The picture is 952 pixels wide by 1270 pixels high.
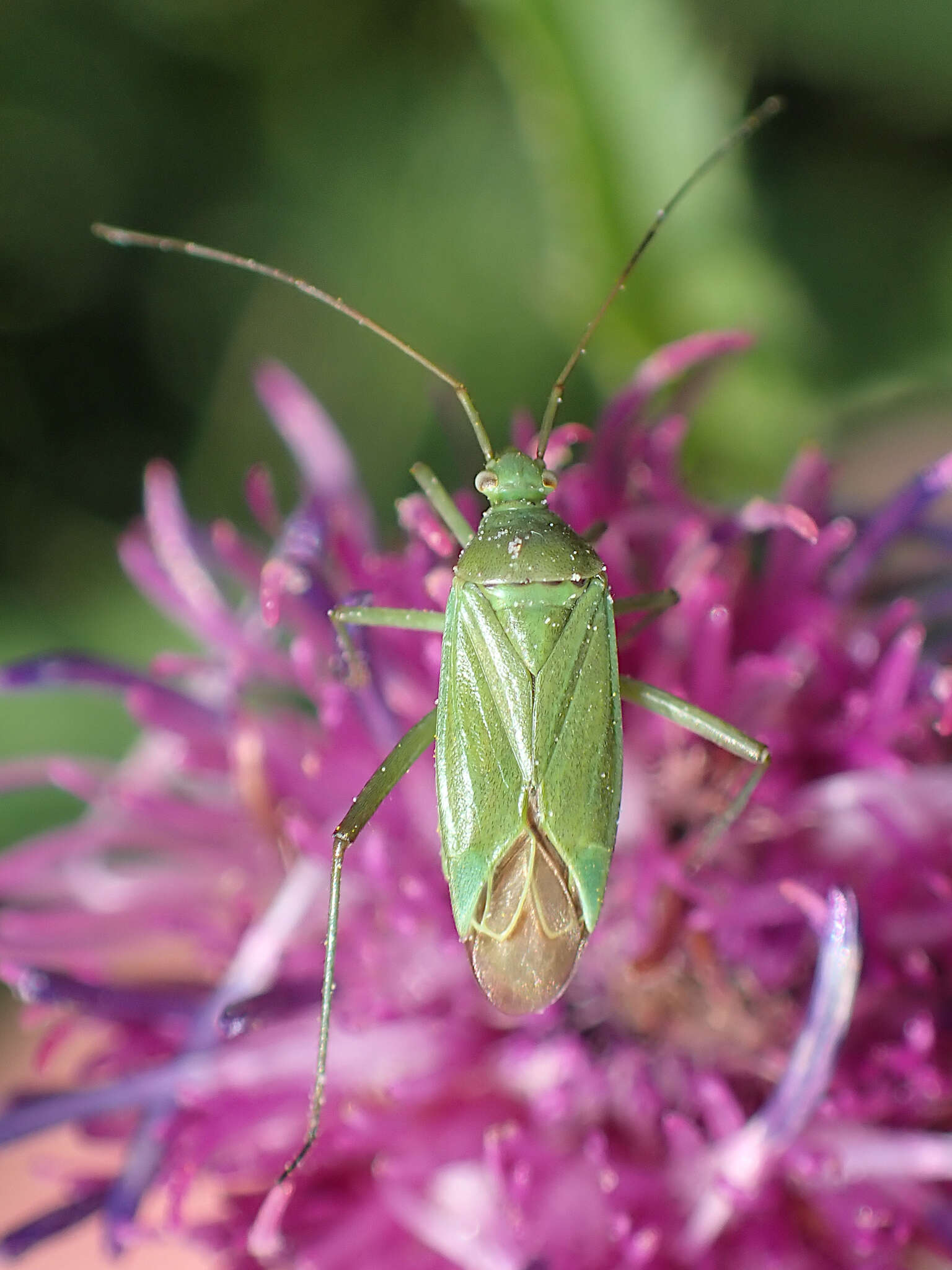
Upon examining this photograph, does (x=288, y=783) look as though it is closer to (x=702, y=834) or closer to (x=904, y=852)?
(x=702, y=834)

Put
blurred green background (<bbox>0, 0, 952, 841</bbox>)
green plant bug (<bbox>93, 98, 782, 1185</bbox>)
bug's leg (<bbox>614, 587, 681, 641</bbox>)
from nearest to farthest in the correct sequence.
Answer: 1. green plant bug (<bbox>93, 98, 782, 1185</bbox>)
2. bug's leg (<bbox>614, 587, 681, 641</bbox>)
3. blurred green background (<bbox>0, 0, 952, 841</bbox>)

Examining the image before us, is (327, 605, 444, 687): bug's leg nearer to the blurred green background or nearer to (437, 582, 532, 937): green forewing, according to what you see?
(437, 582, 532, 937): green forewing

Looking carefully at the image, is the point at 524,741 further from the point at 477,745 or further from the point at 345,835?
the point at 345,835

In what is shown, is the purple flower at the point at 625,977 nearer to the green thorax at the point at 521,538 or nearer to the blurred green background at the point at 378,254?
the green thorax at the point at 521,538

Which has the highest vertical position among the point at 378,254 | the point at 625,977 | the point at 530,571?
the point at 530,571

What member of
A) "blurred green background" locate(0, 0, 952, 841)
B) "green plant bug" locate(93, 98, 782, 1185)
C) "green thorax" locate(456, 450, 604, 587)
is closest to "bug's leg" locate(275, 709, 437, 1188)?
"green plant bug" locate(93, 98, 782, 1185)

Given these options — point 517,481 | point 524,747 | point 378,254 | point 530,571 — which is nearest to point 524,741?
point 524,747

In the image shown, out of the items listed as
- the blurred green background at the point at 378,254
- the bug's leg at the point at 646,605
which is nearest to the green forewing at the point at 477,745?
the bug's leg at the point at 646,605
